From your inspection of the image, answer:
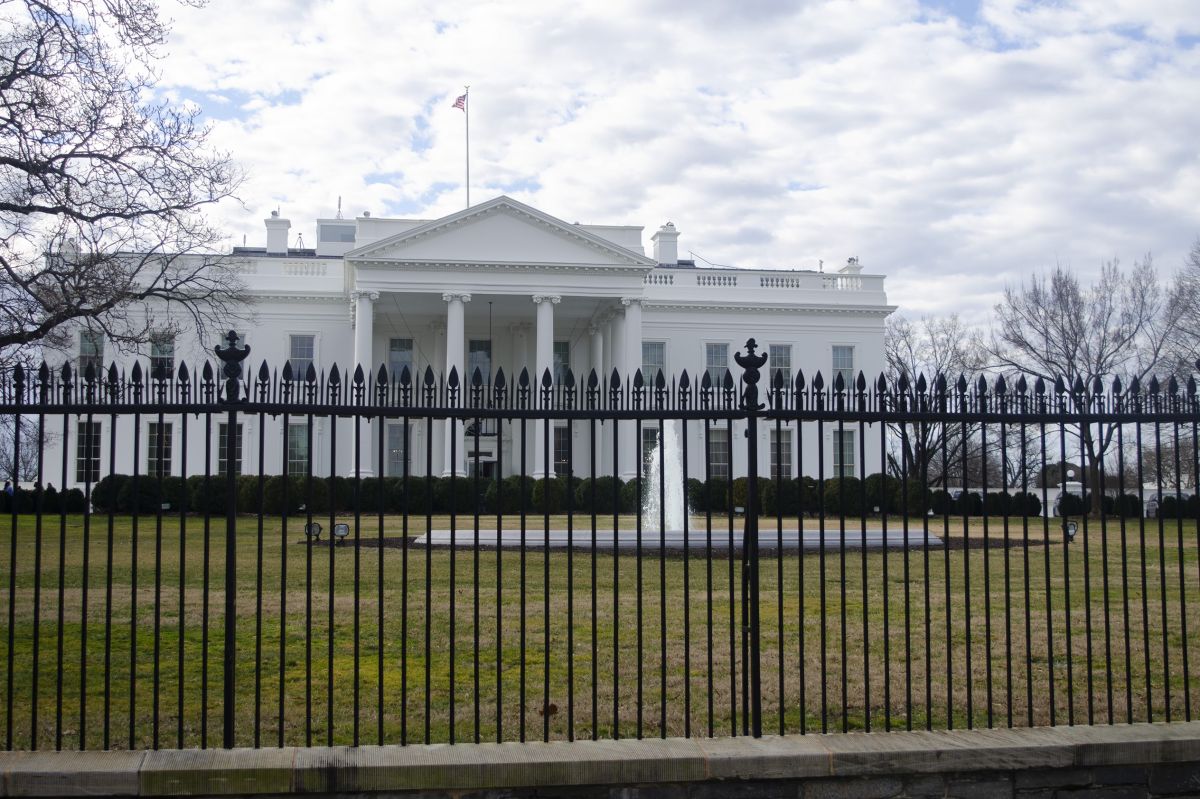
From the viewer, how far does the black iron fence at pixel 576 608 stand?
5.06 m

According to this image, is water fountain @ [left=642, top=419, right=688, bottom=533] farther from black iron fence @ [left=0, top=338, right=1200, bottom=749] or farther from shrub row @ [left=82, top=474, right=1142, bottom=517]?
black iron fence @ [left=0, top=338, right=1200, bottom=749]

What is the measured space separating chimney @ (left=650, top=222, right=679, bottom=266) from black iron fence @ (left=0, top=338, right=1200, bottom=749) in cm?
3914

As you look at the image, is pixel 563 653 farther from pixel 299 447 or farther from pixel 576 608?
pixel 299 447

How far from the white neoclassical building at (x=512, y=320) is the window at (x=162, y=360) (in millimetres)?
6511

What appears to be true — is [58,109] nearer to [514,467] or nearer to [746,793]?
[746,793]

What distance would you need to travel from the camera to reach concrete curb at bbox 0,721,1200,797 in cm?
456

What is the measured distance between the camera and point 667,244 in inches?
2181

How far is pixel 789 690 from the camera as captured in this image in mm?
7227

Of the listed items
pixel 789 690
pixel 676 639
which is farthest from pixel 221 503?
pixel 789 690

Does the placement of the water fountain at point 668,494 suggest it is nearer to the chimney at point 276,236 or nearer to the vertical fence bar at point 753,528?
the vertical fence bar at point 753,528

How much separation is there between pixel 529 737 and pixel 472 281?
3642 centimetres

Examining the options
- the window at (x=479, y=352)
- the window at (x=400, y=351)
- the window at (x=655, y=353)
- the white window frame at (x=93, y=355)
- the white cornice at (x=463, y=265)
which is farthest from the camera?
the window at (x=655, y=353)

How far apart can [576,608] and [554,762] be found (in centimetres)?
610

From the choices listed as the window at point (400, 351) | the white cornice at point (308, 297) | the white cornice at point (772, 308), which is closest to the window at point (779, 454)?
the white cornice at point (772, 308)
